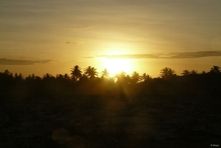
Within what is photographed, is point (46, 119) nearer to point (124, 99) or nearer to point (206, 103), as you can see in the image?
point (124, 99)

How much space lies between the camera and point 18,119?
25094mm

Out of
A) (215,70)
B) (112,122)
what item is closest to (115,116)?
(112,122)

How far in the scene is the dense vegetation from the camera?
2081 cm

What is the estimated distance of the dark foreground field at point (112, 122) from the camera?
20609 millimetres

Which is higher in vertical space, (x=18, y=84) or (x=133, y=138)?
(x=18, y=84)

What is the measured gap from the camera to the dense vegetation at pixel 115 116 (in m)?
20.8

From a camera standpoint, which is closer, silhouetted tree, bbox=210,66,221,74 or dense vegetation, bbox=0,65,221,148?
dense vegetation, bbox=0,65,221,148

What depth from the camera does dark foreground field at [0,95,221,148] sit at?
20.6 metres

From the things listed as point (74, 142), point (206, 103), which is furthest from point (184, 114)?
point (74, 142)

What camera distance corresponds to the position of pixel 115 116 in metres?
25.1

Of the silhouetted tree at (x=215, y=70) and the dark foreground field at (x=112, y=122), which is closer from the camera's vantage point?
the dark foreground field at (x=112, y=122)

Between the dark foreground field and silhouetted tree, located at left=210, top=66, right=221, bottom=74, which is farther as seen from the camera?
silhouetted tree, located at left=210, top=66, right=221, bottom=74

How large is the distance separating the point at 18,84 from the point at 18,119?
1251 centimetres

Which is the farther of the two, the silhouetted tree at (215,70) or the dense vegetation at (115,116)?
the silhouetted tree at (215,70)
